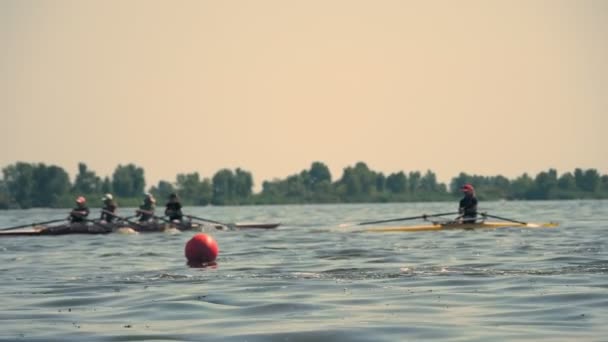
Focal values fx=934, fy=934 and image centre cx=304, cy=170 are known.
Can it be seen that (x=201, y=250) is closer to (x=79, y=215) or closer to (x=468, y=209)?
(x=468, y=209)

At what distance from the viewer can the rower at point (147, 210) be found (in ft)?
126

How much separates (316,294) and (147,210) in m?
25.6

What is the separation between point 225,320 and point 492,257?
444 inches

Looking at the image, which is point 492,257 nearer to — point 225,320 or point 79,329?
point 225,320

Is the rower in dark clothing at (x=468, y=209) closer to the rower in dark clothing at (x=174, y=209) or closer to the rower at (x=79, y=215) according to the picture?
the rower in dark clothing at (x=174, y=209)

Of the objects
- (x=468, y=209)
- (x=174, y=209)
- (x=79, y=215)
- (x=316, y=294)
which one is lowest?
(x=316, y=294)

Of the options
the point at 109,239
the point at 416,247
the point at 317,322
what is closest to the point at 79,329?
the point at 317,322

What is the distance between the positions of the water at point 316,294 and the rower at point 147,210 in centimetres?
1129

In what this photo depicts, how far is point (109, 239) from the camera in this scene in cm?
3378

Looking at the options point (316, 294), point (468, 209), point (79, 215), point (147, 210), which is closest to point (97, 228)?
point (79, 215)

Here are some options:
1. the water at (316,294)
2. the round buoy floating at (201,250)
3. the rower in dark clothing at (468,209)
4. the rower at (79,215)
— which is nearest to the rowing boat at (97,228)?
the rower at (79,215)

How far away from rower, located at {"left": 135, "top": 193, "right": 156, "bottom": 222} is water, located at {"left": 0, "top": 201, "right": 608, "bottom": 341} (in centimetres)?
1129

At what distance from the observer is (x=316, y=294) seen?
1450 cm

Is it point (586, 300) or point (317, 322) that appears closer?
point (317, 322)
